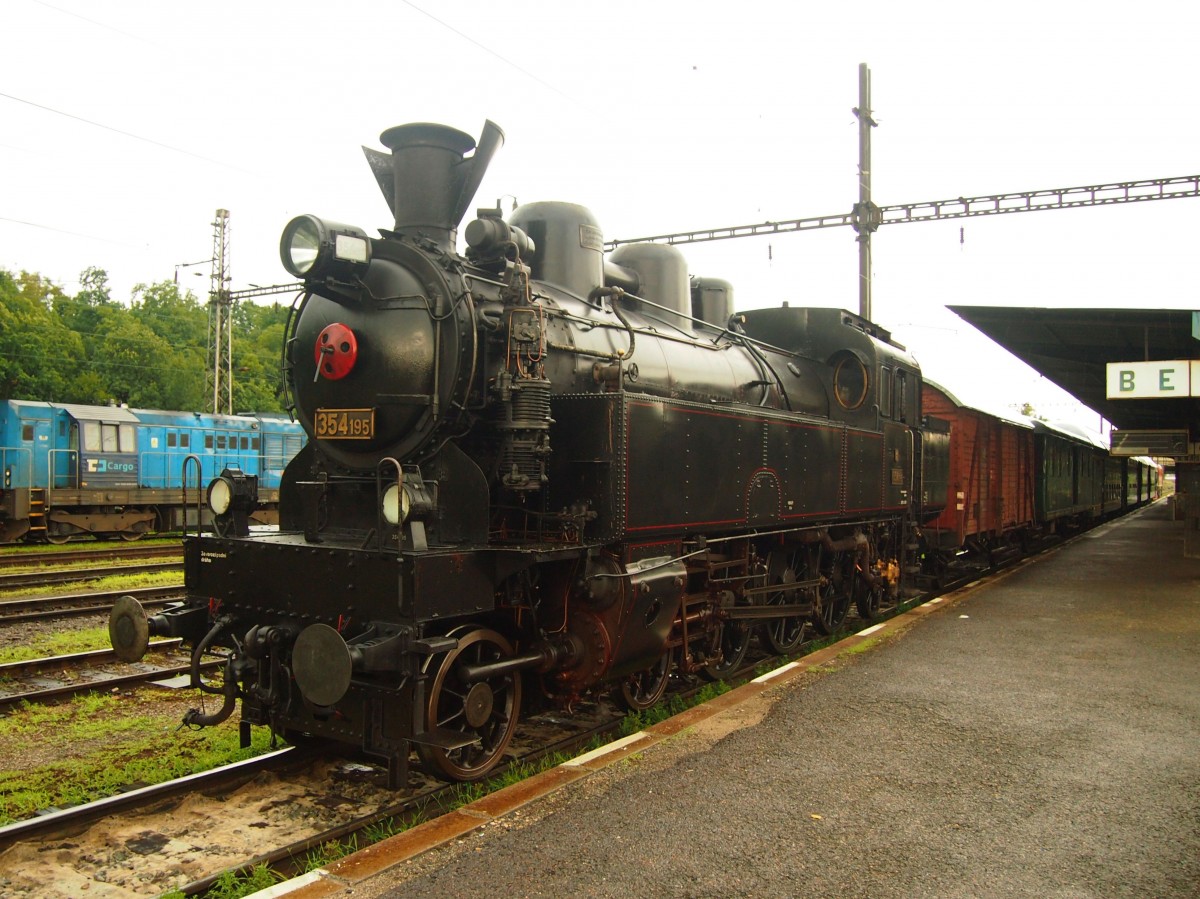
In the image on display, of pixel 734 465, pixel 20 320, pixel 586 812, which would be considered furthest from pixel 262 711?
pixel 20 320

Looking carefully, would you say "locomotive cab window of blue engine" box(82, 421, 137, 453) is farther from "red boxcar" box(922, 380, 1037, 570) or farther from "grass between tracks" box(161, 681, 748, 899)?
"grass between tracks" box(161, 681, 748, 899)

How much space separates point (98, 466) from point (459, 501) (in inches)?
703

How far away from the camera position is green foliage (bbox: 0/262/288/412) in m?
36.0

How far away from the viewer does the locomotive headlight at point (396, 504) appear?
14.7 feet

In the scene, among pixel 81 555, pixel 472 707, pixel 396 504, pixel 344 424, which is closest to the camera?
pixel 396 504

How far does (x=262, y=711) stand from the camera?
202 inches

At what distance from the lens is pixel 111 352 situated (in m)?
39.7

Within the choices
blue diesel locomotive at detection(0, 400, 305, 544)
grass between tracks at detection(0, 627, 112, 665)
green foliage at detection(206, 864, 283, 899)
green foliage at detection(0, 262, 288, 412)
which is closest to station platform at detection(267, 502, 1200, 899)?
green foliage at detection(206, 864, 283, 899)

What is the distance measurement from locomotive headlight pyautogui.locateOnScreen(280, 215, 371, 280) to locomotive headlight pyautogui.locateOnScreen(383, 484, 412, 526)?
1440mm

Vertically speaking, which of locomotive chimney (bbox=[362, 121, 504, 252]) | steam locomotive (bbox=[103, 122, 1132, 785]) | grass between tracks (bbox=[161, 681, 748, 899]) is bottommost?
grass between tracks (bbox=[161, 681, 748, 899])

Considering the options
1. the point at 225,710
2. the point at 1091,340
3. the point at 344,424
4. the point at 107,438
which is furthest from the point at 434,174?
the point at 107,438

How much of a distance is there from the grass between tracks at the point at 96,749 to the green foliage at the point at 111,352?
2536 cm

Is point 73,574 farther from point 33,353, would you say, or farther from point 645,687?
point 33,353

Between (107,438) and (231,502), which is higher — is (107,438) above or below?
above
